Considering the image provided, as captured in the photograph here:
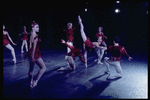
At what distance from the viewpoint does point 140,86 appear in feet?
15.2

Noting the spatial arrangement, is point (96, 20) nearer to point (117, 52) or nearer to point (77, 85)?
point (117, 52)

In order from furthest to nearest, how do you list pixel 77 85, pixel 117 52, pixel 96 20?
1. pixel 96 20
2. pixel 117 52
3. pixel 77 85

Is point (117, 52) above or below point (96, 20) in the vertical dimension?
below

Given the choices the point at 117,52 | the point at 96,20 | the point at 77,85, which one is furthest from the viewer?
the point at 96,20

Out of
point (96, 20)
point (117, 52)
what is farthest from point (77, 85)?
point (96, 20)

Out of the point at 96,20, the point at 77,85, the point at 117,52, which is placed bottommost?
the point at 77,85

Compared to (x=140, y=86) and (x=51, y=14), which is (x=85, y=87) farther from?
(x=51, y=14)

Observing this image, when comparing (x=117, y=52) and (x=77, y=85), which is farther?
(x=117, y=52)

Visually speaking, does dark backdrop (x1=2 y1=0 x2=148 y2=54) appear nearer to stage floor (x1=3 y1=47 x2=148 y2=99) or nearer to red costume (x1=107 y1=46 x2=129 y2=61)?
stage floor (x1=3 y1=47 x2=148 y2=99)

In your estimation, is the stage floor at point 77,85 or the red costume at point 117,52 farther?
the red costume at point 117,52

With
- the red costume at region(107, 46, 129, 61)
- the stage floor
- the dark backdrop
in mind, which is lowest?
the stage floor

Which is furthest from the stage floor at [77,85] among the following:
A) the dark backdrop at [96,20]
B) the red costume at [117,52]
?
the dark backdrop at [96,20]

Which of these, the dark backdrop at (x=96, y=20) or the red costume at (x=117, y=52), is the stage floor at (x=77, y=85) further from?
the dark backdrop at (x=96, y=20)

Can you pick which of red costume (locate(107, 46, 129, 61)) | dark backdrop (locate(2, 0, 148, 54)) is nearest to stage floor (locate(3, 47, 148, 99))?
red costume (locate(107, 46, 129, 61))
